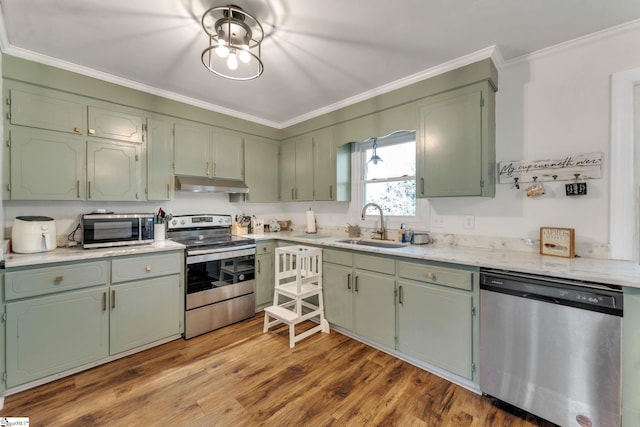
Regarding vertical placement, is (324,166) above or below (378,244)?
above

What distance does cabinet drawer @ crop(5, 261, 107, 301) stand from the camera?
6.00 ft

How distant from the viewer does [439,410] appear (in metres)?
1.74

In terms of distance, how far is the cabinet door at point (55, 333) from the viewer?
6.05 ft

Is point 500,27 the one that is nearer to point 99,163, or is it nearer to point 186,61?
point 186,61

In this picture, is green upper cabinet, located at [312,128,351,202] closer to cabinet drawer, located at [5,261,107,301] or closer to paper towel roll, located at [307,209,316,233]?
paper towel roll, located at [307,209,316,233]

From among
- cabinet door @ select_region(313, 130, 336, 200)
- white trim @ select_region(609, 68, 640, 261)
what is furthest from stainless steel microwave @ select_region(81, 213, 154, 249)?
white trim @ select_region(609, 68, 640, 261)

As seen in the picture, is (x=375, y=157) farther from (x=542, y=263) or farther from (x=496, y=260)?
(x=542, y=263)

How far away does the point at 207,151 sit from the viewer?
3.20 metres

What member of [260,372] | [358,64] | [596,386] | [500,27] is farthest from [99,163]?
[596,386]

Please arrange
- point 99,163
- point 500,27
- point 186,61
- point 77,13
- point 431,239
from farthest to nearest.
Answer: point 431,239 < point 99,163 < point 186,61 < point 500,27 < point 77,13

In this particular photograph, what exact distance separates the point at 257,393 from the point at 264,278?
1476 mm

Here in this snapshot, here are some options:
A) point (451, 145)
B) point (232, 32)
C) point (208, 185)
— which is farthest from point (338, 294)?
point (232, 32)

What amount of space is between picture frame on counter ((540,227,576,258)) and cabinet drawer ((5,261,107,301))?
3452 mm

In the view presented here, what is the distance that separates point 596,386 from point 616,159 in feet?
4.81
